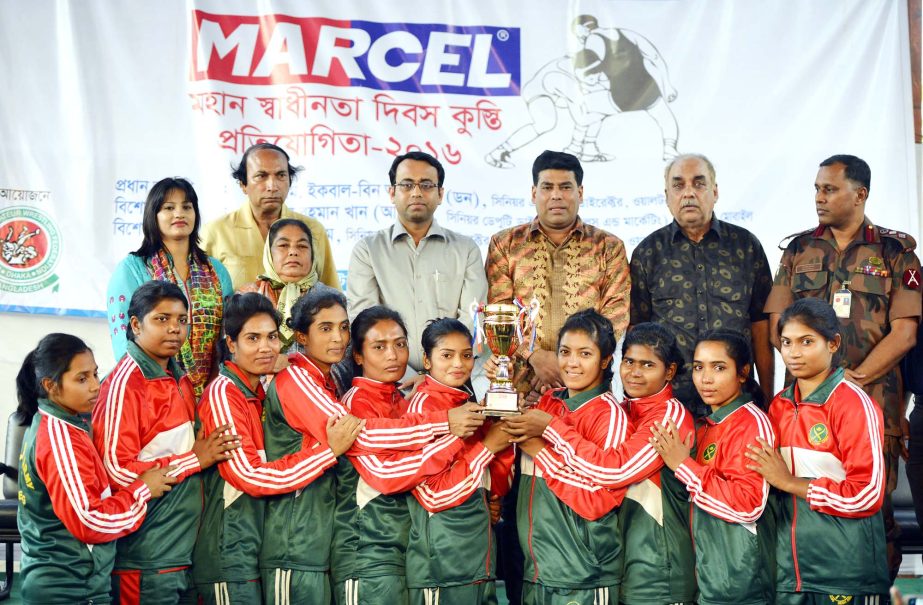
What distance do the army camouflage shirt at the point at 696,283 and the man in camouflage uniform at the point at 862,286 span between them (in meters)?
0.12

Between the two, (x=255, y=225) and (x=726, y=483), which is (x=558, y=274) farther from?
(x=255, y=225)

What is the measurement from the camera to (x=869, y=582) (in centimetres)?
362

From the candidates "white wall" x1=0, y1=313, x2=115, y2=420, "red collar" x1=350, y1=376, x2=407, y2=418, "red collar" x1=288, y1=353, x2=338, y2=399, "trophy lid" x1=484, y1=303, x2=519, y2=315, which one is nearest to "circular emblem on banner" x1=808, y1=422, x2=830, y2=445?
"trophy lid" x1=484, y1=303, x2=519, y2=315

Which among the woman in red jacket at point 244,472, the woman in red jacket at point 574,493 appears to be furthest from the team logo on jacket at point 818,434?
the woman in red jacket at point 244,472

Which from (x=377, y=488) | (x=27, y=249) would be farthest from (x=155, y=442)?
(x=27, y=249)

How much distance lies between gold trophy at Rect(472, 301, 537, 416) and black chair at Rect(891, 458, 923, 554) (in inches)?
91.1

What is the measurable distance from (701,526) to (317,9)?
3.86 m

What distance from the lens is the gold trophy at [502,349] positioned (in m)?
3.69

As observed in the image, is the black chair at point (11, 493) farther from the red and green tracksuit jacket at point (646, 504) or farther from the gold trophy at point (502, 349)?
the red and green tracksuit jacket at point (646, 504)

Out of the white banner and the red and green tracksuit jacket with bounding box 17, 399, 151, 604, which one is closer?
the red and green tracksuit jacket with bounding box 17, 399, 151, 604

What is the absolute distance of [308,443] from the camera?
156 inches

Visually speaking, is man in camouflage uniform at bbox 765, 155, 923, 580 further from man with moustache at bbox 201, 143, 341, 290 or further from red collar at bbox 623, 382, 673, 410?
man with moustache at bbox 201, 143, 341, 290

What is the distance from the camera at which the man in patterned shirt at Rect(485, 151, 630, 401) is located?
459cm

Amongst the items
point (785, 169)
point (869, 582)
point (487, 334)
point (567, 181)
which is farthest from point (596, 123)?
point (869, 582)
